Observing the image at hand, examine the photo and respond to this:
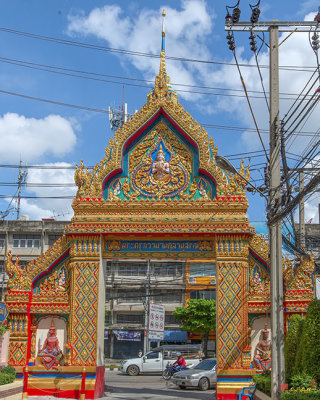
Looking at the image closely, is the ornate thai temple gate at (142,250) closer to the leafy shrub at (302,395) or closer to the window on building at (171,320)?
the leafy shrub at (302,395)

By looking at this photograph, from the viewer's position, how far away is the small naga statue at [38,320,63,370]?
16516 mm

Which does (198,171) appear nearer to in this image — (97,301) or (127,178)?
(127,178)

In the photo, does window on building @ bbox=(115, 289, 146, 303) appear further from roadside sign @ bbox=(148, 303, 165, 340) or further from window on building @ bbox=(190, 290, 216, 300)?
roadside sign @ bbox=(148, 303, 165, 340)

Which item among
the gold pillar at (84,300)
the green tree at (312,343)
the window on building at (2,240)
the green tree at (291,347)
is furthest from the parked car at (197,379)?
the window on building at (2,240)

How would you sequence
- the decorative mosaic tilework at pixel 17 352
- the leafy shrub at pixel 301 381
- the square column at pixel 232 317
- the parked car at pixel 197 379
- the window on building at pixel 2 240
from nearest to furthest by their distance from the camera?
the leafy shrub at pixel 301 381, the square column at pixel 232 317, the decorative mosaic tilework at pixel 17 352, the parked car at pixel 197 379, the window on building at pixel 2 240

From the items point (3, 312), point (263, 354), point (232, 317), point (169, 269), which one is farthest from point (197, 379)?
point (169, 269)

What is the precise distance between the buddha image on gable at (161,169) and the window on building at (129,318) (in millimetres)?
29816

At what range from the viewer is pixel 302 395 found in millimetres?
10164

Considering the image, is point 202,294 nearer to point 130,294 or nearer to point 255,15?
point 130,294

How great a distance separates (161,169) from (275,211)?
5752 millimetres

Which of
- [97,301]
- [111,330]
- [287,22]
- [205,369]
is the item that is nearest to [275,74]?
[287,22]

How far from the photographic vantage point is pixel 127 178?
17.5m

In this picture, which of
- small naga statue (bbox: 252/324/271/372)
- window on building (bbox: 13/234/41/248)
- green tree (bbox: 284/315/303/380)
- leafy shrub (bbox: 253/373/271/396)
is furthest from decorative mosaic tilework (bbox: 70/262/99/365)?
window on building (bbox: 13/234/41/248)

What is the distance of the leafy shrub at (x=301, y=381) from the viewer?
10930 mm
